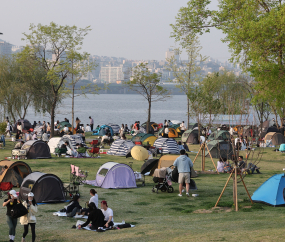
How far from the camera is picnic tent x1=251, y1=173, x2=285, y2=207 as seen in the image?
14.0m

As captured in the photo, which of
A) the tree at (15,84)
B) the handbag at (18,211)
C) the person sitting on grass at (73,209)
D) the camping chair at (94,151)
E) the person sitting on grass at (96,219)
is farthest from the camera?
the tree at (15,84)

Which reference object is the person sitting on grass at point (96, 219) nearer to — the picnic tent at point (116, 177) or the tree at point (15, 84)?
the picnic tent at point (116, 177)

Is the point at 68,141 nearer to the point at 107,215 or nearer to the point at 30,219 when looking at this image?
the point at 107,215

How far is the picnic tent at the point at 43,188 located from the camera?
14711 millimetres

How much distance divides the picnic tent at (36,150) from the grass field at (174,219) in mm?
6833

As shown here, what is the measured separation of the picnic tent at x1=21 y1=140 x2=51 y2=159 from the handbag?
16.1 metres

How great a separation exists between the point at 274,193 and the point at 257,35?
7665 millimetres

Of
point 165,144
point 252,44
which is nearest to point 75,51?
point 165,144

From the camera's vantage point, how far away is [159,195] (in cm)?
1658

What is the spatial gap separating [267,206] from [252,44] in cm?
799

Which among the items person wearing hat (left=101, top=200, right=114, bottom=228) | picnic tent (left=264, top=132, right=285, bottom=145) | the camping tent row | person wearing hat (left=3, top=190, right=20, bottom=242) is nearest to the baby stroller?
person wearing hat (left=101, top=200, right=114, bottom=228)

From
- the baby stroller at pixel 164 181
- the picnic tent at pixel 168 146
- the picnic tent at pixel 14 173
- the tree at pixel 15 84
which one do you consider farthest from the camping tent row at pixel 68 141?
the tree at pixel 15 84

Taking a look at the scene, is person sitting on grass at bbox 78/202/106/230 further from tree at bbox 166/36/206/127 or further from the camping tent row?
tree at bbox 166/36/206/127

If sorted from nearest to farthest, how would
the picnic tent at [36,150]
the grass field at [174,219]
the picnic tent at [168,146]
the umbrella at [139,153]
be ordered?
1. the grass field at [174,219]
2. the picnic tent at [36,150]
3. the umbrella at [139,153]
4. the picnic tent at [168,146]
